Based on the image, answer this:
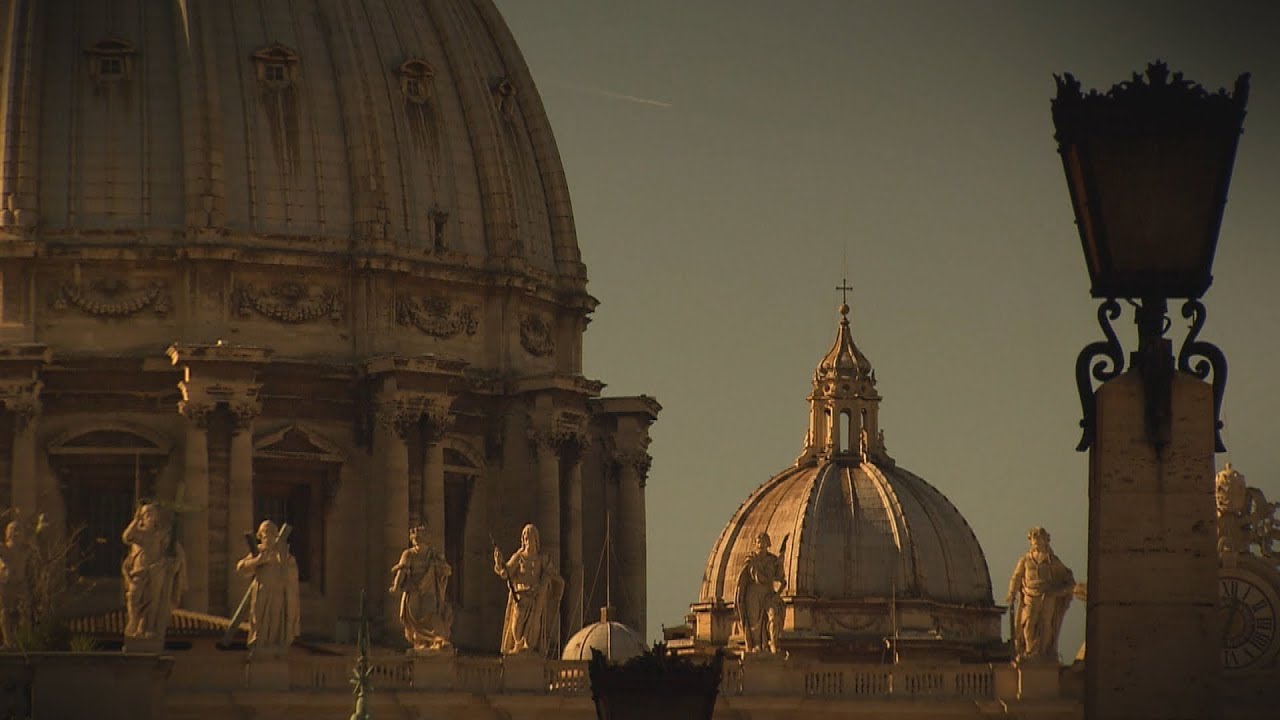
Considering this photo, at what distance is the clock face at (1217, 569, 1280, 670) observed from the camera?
6769 cm

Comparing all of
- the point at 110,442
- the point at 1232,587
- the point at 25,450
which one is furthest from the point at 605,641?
the point at 1232,587

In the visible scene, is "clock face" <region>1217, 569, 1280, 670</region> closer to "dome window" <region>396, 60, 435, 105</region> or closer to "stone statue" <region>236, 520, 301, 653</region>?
"stone statue" <region>236, 520, 301, 653</region>

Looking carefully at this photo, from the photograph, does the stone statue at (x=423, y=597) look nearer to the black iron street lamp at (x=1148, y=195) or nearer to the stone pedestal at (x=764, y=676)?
the stone pedestal at (x=764, y=676)

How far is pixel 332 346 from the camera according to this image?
89250mm

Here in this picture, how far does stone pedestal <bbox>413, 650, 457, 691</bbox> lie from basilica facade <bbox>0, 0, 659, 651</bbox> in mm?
12414

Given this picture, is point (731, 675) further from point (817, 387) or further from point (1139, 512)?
point (1139, 512)

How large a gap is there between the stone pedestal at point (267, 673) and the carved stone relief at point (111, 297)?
18472 mm

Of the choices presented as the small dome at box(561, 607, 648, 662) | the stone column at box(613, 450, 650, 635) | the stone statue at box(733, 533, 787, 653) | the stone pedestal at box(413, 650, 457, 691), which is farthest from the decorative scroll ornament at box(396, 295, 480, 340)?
the stone pedestal at box(413, 650, 457, 691)

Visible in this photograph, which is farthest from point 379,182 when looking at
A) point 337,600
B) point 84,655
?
point 84,655

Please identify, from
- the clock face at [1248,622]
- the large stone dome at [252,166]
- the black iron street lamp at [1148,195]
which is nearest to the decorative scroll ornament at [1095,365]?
the black iron street lamp at [1148,195]

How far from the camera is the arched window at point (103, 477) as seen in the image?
86.9 metres

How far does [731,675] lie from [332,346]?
738 inches

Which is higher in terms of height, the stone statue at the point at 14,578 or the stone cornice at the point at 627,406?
the stone cornice at the point at 627,406

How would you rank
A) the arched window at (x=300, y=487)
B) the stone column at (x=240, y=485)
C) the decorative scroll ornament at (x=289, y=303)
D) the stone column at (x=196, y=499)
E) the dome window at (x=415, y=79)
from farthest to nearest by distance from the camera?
1. the dome window at (x=415, y=79)
2. the decorative scroll ornament at (x=289, y=303)
3. the arched window at (x=300, y=487)
4. the stone column at (x=240, y=485)
5. the stone column at (x=196, y=499)
